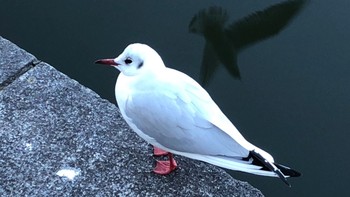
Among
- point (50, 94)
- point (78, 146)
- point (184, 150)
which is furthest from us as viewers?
point (50, 94)

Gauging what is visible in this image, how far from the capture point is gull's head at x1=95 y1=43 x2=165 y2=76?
1995 mm

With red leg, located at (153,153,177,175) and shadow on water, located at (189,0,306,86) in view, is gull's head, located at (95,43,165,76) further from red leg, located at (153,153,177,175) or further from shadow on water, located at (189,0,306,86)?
shadow on water, located at (189,0,306,86)

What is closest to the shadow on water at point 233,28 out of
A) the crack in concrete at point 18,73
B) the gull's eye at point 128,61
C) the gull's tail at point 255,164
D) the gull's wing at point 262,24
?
the gull's wing at point 262,24

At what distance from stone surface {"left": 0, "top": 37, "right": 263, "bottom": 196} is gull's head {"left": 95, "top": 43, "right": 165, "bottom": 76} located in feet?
0.78

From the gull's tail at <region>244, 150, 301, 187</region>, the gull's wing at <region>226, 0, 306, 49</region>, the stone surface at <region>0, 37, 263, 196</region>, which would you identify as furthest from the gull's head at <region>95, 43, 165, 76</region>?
the gull's wing at <region>226, 0, 306, 49</region>

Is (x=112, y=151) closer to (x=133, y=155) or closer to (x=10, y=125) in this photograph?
(x=133, y=155)

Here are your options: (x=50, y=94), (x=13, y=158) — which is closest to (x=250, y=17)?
(x=50, y=94)

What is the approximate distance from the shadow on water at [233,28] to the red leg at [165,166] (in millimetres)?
1236

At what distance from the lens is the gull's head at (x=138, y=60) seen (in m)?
2.00

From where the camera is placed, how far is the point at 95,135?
2.12 metres

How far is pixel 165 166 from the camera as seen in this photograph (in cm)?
205

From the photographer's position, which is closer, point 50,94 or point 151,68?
point 151,68

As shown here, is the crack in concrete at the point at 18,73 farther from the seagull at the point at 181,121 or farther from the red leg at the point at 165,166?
the red leg at the point at 165,166

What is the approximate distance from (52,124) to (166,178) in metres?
0.43
